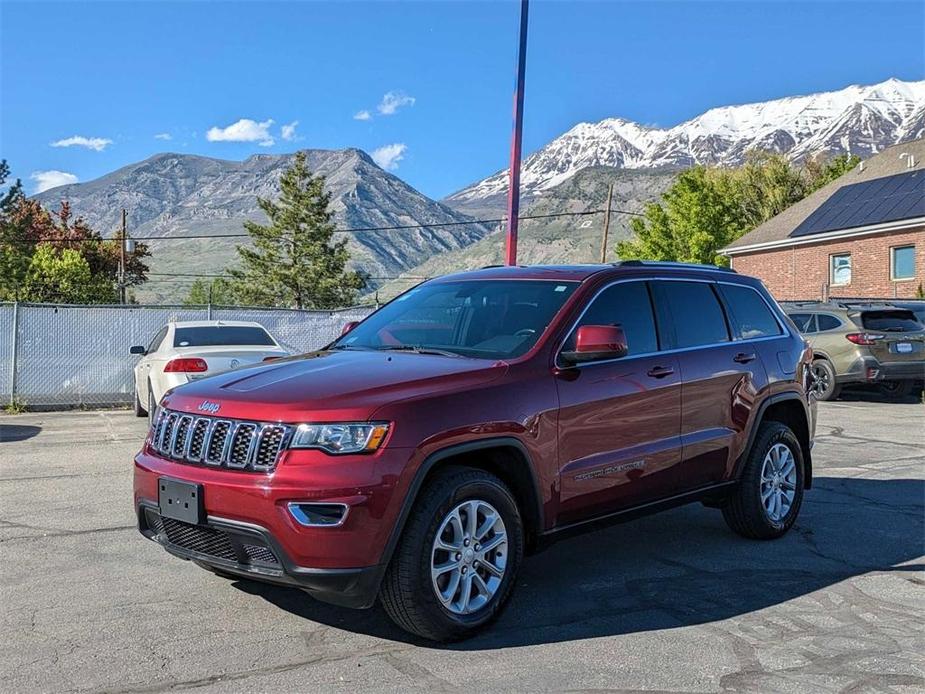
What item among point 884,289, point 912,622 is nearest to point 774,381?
point 912,622

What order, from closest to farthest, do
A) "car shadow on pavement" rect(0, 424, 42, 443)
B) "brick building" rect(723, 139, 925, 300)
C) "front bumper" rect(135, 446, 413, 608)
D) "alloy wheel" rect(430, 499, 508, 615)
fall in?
"front bumper" rect(135, 446, 413, 608), "alloy wheel" rect(430, 499, 508, 615), "car shadow on pavement" rect(0, 424, 42, 443), "brick building" rect(723, 139, 925, 300)

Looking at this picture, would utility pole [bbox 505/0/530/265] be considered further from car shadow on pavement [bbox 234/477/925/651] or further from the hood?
the hood

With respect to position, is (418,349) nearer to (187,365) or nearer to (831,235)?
(187,365)

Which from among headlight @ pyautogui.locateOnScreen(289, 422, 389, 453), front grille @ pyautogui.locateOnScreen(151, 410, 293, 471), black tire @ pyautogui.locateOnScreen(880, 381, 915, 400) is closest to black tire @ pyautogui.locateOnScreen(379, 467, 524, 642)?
headlight @ pyautogui.locateOnScreen(289, 422, 389, 453)

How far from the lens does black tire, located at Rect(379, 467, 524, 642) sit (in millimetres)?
4121

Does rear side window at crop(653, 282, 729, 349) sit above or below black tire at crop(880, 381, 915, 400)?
above

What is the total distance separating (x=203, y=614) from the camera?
472 cm

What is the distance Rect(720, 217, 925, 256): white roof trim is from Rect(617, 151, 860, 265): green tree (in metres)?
5.08

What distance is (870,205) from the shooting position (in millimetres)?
33219

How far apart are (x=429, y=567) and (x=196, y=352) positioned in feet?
23.9

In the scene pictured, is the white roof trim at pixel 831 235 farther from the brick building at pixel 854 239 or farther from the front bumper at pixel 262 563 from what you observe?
the front bumper at pixel 262 563

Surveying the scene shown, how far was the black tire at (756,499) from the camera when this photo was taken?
20.1ft

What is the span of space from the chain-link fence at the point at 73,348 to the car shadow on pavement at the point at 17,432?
2231 millimetres

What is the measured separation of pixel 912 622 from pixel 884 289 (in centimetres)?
2899
